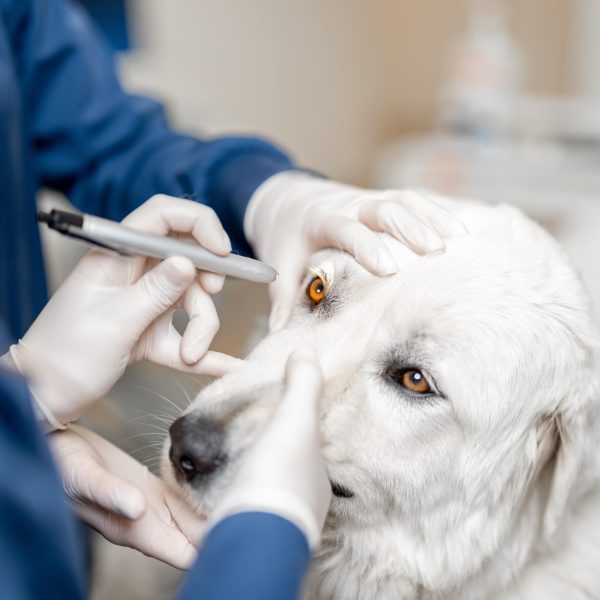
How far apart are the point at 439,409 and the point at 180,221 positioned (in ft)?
1.14

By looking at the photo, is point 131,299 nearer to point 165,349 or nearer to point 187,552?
point 165,349

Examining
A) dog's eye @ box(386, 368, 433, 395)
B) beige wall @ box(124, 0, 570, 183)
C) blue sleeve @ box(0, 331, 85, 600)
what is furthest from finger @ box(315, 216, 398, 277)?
beige wall @ box(124, 0, 570, 183)

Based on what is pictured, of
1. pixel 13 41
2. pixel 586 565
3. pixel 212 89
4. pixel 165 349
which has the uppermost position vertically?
pixel 13 41

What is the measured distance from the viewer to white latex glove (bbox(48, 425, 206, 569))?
0.63m

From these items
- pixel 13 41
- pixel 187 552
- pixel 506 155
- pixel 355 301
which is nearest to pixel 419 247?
pixel 355 301

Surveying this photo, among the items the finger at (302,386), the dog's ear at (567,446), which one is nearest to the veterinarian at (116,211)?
the finger at (302,386)

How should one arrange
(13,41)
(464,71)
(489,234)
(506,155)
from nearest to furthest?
(489,234) → (13,41) → (506,155) → (464,71)

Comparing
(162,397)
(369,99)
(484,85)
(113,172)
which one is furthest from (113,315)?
(369,99)

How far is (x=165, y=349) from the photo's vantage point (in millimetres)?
732

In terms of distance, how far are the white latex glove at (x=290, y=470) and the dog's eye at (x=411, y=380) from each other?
167mm

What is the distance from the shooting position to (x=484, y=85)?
2818 millimetres

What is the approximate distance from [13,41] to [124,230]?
0.63 metres

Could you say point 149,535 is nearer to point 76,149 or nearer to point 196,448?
point 196,448

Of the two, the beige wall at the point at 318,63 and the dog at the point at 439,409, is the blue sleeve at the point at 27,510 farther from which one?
the beige wall at the point at 318,63
